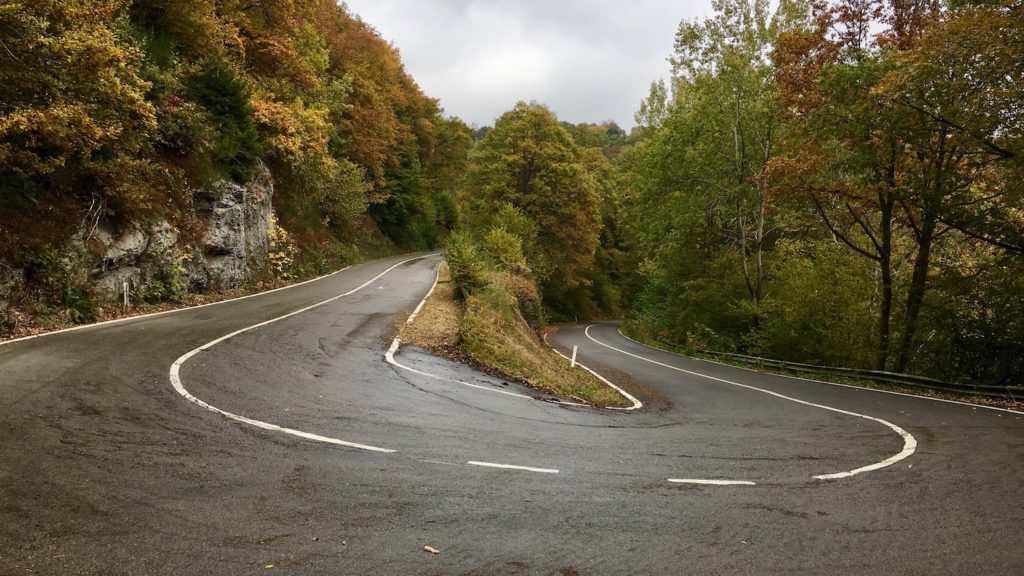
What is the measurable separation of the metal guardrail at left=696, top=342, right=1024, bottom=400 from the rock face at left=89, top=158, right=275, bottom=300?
21.0 metres

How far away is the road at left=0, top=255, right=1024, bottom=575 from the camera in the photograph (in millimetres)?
3852

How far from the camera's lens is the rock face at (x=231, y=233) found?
61.2 feet

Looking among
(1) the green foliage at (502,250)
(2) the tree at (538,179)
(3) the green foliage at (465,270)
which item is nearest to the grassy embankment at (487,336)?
(3) the green foliage at (465,270)

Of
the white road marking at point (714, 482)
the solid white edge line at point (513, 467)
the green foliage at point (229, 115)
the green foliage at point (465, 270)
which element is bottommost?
the solid white edge line at point (513, 467)

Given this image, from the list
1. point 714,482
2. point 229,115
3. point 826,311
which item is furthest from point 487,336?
point 229,115

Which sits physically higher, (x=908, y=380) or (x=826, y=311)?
(x=826, y=311)

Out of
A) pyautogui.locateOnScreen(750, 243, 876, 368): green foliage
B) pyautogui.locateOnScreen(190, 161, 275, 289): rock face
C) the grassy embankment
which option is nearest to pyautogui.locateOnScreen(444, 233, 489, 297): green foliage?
the grassy embankment

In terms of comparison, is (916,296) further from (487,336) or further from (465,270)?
(465,270)

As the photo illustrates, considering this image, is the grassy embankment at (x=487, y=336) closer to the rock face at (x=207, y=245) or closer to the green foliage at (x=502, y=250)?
the green foliage at (x=502, y=250)

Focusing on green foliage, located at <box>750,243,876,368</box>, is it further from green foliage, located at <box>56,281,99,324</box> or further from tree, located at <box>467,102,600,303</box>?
green foliage, located at <box>56,281,99,324</box>

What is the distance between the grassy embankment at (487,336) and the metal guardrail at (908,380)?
8.24 m

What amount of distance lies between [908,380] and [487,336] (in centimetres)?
1170

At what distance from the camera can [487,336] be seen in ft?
43.8

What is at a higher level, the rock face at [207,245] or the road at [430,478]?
the rock face at [207,245]
